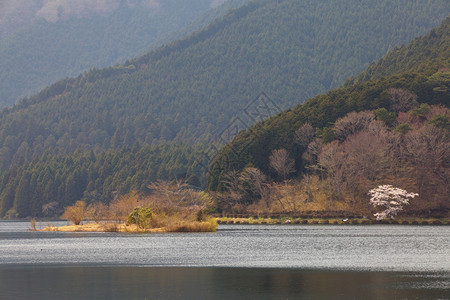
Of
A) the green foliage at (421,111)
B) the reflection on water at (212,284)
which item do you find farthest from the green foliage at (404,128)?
the reflection on water at (212,284)

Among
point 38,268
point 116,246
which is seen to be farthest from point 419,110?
point 38,268

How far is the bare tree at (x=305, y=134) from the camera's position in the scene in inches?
5723

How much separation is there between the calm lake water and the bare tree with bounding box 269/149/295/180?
7185cm

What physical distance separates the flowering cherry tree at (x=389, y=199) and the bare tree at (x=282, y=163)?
26.1 metres

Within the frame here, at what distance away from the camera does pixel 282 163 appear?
141500mm

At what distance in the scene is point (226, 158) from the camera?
152125mm

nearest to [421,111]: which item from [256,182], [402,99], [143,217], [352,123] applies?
[402,99]

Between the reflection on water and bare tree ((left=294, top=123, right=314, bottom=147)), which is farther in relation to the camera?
bare tree ((left=294, top=123, right=314, bottom=147))

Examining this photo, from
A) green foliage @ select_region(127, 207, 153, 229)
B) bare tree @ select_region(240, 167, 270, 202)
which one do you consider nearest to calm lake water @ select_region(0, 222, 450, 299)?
green foliage @ select_region(127, 207, 153, 229)

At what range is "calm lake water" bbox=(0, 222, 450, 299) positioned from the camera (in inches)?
1371

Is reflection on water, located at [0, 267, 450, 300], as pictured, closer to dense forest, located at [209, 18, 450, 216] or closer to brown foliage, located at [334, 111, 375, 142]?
dense forest, located at [209, 18, 450, 216]

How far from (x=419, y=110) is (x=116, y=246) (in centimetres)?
8458

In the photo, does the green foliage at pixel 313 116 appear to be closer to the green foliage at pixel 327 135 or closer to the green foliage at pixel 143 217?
the green foliage at pixel 327 135

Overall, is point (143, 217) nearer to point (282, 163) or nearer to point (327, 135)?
point (282, 163)
